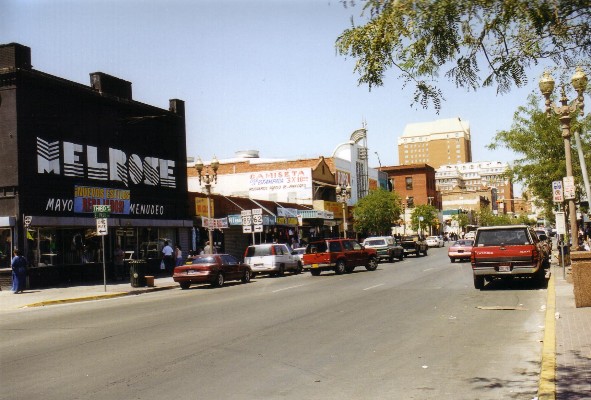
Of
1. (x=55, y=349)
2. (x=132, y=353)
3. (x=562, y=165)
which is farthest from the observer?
(x=562, y=165)

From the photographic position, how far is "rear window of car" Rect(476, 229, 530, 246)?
62.5 ft

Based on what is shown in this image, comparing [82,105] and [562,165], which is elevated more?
[82,105]

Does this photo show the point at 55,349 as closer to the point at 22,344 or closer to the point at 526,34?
the point at 22,344

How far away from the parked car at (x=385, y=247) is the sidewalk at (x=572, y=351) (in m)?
26.3

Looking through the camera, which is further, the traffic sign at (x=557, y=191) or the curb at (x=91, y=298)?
the traffic sign at (x=557, y=191)

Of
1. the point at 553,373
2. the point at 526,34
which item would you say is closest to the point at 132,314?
the point at 553,373

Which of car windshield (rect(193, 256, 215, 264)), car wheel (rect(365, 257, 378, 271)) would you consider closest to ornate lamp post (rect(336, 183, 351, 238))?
car wheel (rect(365, 257, 378, 271))

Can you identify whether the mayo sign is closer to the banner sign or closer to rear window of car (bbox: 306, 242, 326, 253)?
the banner sign

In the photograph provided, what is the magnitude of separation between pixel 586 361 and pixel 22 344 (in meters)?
9.40

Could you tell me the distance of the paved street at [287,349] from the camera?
290 inches

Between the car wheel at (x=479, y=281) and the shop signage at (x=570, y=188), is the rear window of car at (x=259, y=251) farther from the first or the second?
the shop signage at (x=570, y=188)

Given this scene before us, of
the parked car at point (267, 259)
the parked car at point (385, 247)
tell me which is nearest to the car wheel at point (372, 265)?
the parked car at point (267, 259)

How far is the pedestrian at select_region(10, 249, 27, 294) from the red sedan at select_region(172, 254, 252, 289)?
18.8 ft

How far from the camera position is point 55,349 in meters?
10.6
